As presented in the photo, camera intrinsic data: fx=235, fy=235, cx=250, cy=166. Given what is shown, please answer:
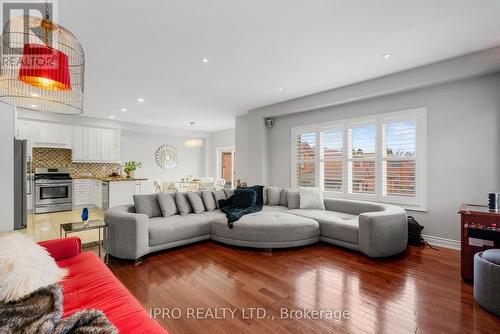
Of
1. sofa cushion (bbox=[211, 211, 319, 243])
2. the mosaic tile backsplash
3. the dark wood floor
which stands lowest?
the dark wood floor

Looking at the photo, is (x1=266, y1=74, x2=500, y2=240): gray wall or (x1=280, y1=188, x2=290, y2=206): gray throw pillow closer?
(x1=266, y1=74, x2=500, y2=240): gray wall

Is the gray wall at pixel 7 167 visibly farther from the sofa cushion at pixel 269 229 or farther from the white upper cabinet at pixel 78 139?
the sofa cushion at pixel 269 229

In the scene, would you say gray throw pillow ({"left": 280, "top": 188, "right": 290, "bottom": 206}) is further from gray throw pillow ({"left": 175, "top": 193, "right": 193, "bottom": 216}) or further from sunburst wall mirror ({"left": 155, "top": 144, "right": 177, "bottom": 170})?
sunburst wall mirror ({"left": 155, "top": 144, "right": 177, "bottom": 170})

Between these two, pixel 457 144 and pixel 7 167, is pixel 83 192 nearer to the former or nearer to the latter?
pixel 7 167

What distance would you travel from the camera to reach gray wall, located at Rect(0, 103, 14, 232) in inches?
149

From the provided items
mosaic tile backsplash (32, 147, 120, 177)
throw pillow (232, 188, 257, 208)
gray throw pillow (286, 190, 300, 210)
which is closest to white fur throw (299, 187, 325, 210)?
gray throw pillow (286, 190, 300, 210)

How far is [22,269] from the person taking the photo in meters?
1.34

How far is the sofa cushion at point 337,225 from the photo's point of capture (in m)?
3.31

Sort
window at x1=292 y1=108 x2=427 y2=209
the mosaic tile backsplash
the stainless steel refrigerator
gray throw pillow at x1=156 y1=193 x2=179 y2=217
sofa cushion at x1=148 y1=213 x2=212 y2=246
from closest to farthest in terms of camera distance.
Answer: sofa cushion at x1=148 y1=213 x2=212 y2=246 → gray throw pillow at x1=156 y1=193 x2=179 y2=217 → window at x1=292 y1=108 x2=427 y2=209 → the stainless steel refrigerator → the mosaic tile backsplash

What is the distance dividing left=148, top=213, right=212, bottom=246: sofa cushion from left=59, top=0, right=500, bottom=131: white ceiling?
2324 millimetres

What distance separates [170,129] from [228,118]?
2.83 meters

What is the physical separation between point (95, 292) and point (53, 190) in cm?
611

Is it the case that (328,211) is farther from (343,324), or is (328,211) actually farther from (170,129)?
(170,129)

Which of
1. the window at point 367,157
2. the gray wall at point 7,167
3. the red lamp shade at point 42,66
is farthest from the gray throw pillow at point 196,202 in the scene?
the gray wall at point 7,167
